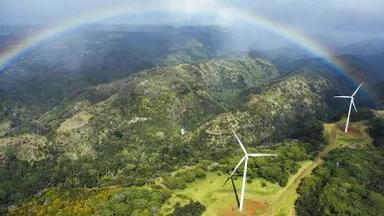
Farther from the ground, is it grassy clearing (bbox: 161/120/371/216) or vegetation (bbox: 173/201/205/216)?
vegetation (bbox: 173/201/205/216)

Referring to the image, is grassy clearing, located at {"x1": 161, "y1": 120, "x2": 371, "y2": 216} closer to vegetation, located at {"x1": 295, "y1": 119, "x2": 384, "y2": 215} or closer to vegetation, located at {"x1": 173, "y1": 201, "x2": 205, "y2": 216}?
vegetation, located at {"x1": 173, "y1": 201, "x2": 205, "y2": 216}

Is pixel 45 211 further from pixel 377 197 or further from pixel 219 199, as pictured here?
pixel 377 197

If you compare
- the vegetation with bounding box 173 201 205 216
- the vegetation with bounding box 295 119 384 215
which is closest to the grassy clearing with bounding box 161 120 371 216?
the vegetation with bounding box 173 201 205 216

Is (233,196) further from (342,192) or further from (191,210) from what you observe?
(342,192)

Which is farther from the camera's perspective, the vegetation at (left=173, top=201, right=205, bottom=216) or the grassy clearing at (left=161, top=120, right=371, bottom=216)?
the grassy clearing at (left=161, top=120, right=371, bottom=216)

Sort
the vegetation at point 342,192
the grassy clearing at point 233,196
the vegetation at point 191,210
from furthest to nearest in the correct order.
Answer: the vegetation at point 342,192 → the grassy clearing at point 233,196 → the vegetation at point 191,210

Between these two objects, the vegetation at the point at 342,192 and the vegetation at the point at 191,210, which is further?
the vegetation at the point at 342,192

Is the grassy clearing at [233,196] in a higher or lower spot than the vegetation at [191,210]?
lower

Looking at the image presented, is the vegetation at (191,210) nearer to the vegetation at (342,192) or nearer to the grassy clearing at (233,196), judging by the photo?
the grassy clearing at (233,196)

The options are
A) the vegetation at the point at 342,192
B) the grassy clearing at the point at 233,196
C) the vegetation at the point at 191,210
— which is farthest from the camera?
the vegetation at the point at 342,192

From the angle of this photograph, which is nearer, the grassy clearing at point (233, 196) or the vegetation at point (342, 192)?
the grassy clearing at point (233, 196)

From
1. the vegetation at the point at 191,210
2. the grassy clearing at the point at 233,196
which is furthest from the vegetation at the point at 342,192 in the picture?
the vegetation at the point at 191,210
